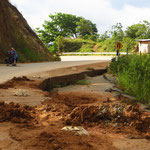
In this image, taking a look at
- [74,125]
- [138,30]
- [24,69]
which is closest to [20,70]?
[24,69]

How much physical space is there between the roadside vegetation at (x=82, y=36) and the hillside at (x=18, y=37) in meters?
17.6

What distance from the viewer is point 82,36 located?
183 ft

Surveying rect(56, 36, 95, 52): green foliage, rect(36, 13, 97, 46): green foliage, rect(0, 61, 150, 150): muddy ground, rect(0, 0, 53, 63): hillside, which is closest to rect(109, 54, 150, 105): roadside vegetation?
rect(0, 61, 150, 150): muddy ground

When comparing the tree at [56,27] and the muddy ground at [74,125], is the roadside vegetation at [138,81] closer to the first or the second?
the muddy ground at [74,125]

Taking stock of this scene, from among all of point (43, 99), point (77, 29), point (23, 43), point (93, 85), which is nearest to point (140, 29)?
point (77, 29)

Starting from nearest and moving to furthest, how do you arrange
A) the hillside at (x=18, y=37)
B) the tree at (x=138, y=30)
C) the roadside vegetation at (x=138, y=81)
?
the roadside vegetation at (x=138, y=81) < the hillside at (x=18, y=37) < the tree at (x=138, y=30)

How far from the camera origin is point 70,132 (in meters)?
2.73

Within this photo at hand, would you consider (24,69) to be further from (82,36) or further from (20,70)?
(82,36)

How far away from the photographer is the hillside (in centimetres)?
1774

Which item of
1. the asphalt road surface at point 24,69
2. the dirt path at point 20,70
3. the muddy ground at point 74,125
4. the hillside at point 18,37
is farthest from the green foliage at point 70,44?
the muddy ground at point 74,125

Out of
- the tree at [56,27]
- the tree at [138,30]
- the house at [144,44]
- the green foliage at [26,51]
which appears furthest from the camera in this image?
the tree at [56,27]

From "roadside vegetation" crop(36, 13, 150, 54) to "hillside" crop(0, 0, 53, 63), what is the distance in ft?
57.8

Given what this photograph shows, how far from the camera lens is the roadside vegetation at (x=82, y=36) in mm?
42250

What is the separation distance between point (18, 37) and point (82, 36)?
3703 centimetres
